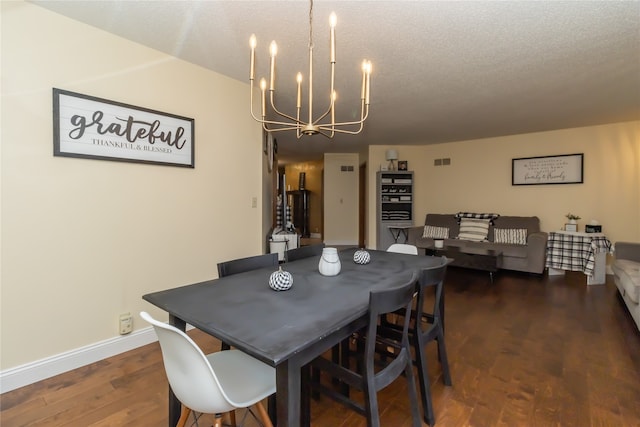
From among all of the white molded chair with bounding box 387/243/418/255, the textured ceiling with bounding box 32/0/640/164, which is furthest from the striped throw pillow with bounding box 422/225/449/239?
the white molded chair with bounding box 387/243/418/255

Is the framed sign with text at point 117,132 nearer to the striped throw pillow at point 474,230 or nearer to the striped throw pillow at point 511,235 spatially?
the striped throw pillow at point 474,230

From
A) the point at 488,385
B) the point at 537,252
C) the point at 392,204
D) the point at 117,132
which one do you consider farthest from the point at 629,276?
the point at 117,132

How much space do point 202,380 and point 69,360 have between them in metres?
1.66

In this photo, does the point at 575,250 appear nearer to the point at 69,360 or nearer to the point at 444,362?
the point at 444,362

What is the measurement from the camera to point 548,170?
16.2 ft

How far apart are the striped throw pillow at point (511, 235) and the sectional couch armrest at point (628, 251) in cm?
115

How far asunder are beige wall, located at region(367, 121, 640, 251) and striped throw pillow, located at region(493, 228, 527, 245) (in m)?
0.64

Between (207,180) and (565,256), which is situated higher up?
(207,180)

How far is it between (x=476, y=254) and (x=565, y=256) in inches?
Result: 49.5

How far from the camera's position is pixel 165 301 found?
1301 millimetres

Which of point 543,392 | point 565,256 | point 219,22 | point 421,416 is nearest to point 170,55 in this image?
point 219,22

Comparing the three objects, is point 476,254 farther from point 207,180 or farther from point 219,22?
point 219,22

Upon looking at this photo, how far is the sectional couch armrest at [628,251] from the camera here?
10.9 feet

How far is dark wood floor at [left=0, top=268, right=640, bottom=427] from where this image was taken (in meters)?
1.56
